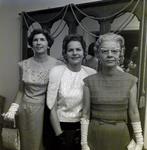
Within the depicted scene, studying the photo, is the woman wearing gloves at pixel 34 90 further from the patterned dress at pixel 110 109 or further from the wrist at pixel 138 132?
the wrist at pixel 138 132

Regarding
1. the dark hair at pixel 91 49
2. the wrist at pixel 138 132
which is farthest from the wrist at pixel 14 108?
the wrist at pixel 138 132

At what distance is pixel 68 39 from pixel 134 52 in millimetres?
300

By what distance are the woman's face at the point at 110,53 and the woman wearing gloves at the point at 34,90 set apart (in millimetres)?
286

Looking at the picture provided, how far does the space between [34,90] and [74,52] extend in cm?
30

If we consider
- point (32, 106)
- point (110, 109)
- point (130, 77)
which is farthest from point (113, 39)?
point (32, 106)

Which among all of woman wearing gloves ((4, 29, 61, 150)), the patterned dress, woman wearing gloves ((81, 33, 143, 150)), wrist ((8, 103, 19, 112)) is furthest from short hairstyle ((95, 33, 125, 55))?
wrist ((8, 103, 19, 112))

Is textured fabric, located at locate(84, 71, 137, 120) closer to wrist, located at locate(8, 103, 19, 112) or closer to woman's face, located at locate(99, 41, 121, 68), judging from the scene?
woman's face, located at locate(99, 41, 121, 68)

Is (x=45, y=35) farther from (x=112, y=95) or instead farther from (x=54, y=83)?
(x=112, y=95)

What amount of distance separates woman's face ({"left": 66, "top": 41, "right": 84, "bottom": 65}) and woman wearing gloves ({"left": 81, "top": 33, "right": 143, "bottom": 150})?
0.09 m

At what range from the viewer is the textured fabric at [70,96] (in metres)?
0.81

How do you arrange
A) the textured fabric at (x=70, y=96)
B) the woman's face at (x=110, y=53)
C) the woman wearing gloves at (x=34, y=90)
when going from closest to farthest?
the woman's face at (x=110, y=53), the textured fabric at (x=70, y=96), the woman wearing gloves at (x=34, y=90)

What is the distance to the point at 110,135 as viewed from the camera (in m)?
0.75

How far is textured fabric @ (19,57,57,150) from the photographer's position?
914mm

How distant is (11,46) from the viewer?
1.09m
